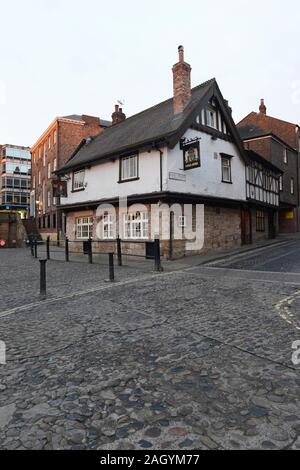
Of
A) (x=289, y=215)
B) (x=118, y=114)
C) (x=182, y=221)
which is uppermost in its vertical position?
(x=118, y=114)

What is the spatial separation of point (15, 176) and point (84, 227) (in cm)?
3788

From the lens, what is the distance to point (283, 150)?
29156mm

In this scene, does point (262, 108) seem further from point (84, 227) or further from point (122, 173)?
point (84, 227)

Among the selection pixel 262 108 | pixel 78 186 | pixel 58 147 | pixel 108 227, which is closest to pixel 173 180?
pixel 108 227

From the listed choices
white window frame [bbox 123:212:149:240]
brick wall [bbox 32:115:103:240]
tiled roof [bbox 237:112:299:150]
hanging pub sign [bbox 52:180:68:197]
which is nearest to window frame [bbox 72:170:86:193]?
hanging pub sign [bbox 52:180:68:197]

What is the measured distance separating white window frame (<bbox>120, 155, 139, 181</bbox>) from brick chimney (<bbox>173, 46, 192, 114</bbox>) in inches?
132

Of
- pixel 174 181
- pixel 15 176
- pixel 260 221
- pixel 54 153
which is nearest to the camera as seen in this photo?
pixel 174 181

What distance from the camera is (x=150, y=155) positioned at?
15625 millimetres

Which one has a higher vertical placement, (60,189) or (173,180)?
(60,189)

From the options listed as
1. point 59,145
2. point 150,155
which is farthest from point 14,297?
point 59,145

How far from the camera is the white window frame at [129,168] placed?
16.4 metres

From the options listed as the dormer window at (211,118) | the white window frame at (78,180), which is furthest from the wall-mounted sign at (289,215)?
the white window frame at (78,180)

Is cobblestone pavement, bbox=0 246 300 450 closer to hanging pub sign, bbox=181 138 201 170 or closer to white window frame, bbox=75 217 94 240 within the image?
hanging pub sign, bbox=181 138 201 170

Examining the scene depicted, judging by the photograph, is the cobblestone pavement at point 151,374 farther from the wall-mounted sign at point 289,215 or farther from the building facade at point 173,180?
the wall-mounted sign at point 289,215
